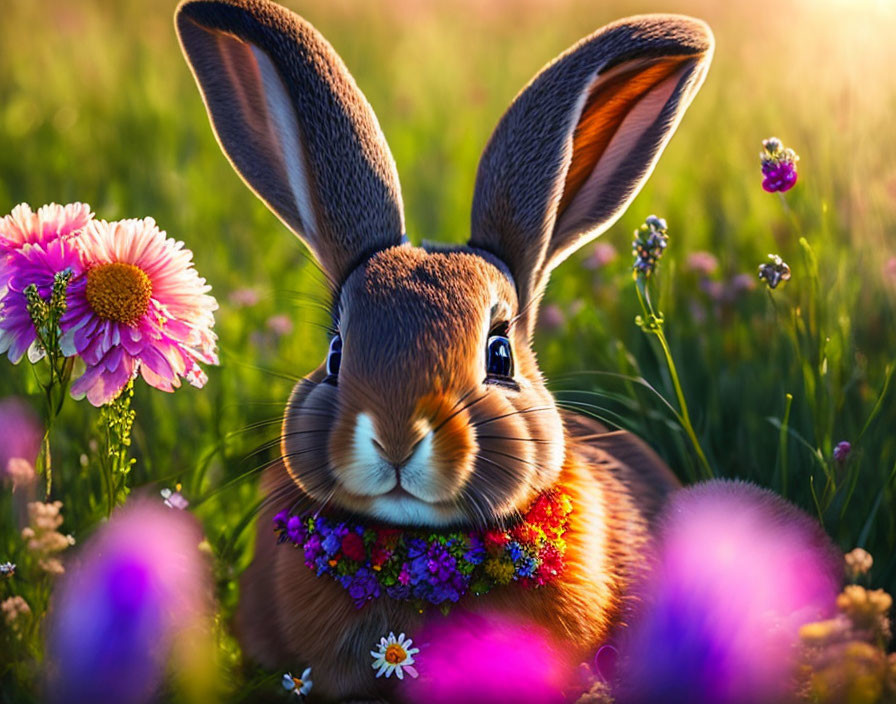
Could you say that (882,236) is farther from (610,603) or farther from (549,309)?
(610,603)

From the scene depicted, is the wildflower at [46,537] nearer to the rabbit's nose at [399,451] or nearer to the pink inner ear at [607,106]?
the rabbit's nose at [399,451]

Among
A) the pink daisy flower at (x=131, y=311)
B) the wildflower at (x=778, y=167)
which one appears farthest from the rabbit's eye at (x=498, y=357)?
the wildflower at (x=778, y=167)

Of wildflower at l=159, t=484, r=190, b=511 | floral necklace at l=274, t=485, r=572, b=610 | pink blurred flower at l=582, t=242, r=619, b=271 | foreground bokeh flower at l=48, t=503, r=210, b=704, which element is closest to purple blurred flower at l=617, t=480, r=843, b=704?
floral necklace at l=274, t=485, r=572, b=610

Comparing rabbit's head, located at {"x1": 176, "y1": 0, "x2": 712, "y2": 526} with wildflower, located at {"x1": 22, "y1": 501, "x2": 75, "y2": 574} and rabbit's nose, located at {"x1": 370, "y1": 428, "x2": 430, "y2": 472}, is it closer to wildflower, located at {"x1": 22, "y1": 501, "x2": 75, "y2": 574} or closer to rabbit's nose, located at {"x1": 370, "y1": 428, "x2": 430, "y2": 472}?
rabbit's nose, located at {"x1": 370, "y1": 428, "x2": 430, "y2": 472}

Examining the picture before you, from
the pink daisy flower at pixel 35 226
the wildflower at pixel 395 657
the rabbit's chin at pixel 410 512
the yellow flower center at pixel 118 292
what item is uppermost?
the pink daisy flower at pixel 35 226

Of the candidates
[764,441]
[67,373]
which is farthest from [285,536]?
[764,441]

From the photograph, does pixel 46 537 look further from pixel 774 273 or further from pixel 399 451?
pixel 774 273

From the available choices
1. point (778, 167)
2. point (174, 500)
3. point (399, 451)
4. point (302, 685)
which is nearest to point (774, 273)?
point (778, 167)
